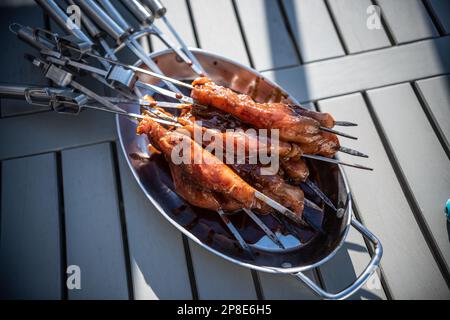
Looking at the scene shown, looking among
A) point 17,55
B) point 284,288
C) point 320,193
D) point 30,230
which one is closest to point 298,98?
point 320,193

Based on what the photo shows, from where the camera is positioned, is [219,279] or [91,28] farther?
[91,28]

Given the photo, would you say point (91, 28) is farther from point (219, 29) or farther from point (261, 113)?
point (261, 113)

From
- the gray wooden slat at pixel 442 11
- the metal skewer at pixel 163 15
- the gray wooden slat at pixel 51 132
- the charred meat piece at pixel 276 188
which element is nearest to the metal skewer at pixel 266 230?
the charred meat piece at pixel 276 188

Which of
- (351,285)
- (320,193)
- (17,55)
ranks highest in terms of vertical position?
(17,55)

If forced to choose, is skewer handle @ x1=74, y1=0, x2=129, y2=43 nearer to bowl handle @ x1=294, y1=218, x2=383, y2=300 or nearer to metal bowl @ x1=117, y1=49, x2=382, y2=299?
metal bowl @ x1=117, y1=49, x2=382, y2=299

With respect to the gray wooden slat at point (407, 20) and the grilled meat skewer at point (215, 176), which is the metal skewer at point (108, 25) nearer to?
the grilled meat skewer at point (215, 176)
